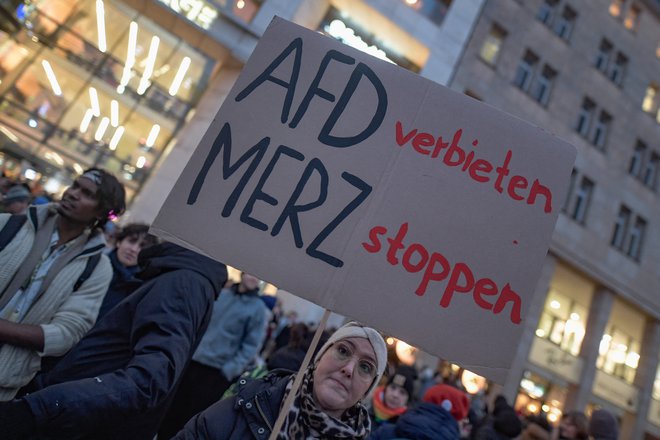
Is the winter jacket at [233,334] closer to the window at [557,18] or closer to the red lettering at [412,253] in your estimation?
the red lettering at [412,253]

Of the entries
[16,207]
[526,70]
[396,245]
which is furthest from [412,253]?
[526,70]

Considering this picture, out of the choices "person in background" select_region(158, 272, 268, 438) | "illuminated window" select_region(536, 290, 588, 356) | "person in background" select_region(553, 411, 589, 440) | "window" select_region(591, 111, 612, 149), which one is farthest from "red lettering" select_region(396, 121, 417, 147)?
"window" select_region(591, 111, 612, 149)

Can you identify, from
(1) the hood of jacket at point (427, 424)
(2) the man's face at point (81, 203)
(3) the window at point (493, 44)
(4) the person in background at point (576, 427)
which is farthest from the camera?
(3) the window at point (493, 44)

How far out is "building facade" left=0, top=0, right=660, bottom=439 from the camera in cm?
1303

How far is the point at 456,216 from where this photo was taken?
1.91 metres

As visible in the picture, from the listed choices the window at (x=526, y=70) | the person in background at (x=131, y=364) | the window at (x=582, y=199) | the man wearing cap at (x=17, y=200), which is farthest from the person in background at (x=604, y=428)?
the window at (x=526, y=70)

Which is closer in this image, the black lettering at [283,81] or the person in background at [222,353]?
the black lettering at [283,81]

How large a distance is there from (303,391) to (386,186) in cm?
93

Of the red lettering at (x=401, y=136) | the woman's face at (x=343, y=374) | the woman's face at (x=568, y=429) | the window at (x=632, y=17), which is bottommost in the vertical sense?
the woman's face at (x=343, y=374)

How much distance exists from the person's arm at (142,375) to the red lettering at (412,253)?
88 centimetres

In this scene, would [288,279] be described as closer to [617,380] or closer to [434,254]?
[434,254]

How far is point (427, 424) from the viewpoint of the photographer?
2594 millimetres

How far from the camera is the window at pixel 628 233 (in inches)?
744

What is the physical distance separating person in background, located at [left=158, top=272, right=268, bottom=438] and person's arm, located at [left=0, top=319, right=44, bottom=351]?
2.10 metres
